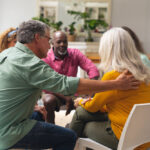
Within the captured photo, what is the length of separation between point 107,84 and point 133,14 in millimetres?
4460

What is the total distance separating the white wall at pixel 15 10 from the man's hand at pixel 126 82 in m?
4.52

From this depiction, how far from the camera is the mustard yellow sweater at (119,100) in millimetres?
1427

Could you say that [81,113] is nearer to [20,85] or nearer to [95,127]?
[95,127]

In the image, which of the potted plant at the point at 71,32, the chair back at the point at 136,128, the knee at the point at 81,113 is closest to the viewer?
the chair back at the point at 136,128

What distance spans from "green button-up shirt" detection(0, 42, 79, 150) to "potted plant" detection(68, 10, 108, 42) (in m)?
3.95

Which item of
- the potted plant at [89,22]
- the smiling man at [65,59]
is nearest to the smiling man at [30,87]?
the smiling man at [65,59]

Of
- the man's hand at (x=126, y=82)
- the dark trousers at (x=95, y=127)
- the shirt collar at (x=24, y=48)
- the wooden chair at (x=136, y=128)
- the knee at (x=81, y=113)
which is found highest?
the shirt collar at (x=24, y=48)

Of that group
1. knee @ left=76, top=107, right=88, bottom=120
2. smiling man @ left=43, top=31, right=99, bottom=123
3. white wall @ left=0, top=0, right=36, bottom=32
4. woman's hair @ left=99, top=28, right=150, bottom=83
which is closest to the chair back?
woman's hair @ left=99, top=28, right=150, bottom=83

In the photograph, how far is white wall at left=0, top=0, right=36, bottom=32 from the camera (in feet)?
17.8

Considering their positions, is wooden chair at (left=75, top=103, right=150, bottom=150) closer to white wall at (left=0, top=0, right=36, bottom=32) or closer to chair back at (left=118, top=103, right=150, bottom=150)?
chair back at (left=118, top=103, right=150, bottom=150)

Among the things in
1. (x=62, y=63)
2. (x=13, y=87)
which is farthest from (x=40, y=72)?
(x=62, y=63)

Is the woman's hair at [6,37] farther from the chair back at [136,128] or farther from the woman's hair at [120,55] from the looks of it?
the chair back at [136,128]

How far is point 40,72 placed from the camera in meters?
1.21

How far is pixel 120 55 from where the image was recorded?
1.46 metres
